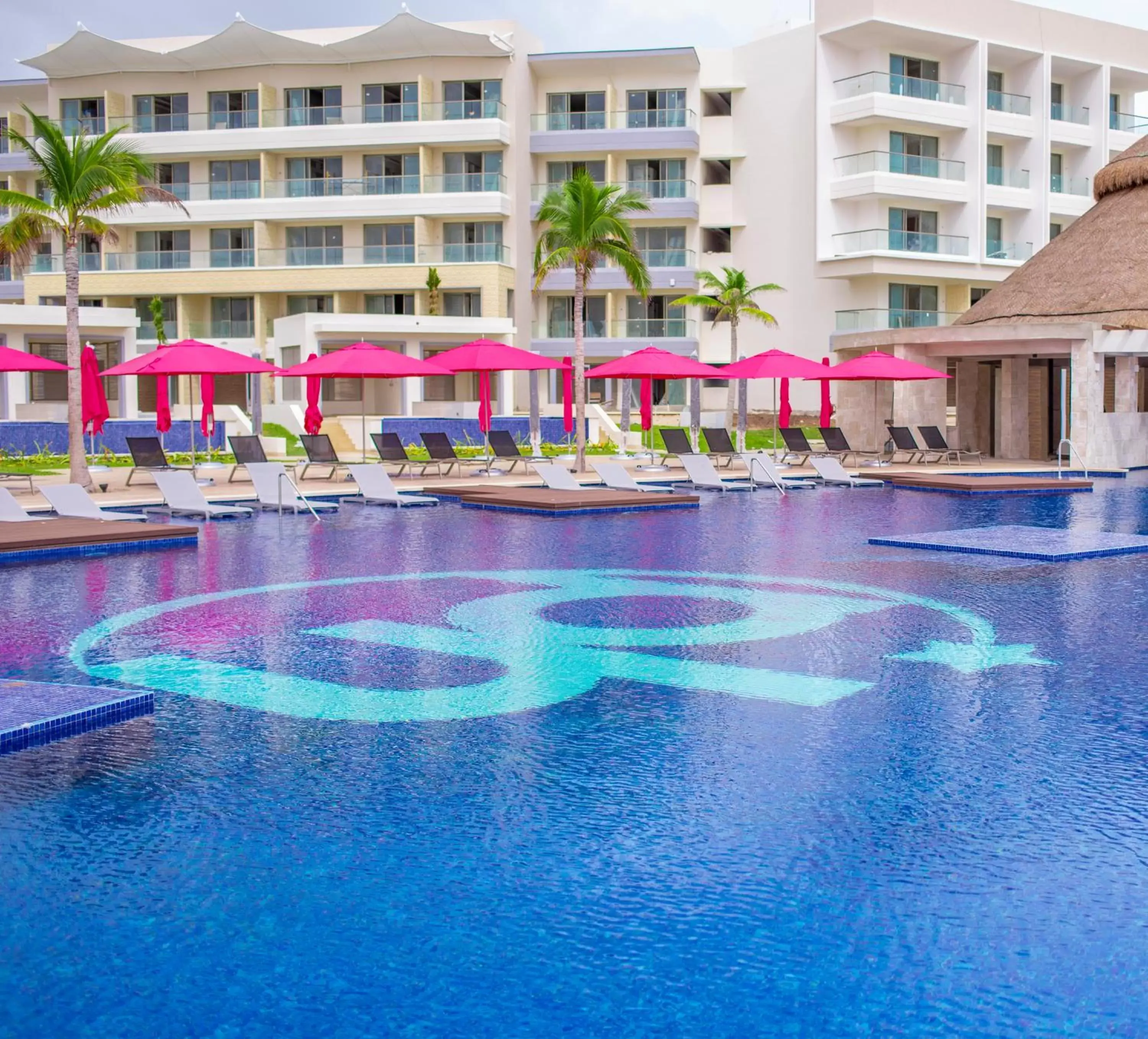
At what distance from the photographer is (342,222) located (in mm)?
49500

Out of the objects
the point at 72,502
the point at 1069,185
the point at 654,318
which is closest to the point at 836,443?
the point at 72,502

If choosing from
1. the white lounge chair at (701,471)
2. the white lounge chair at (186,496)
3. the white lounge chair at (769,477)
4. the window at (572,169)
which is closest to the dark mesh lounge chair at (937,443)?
the white lounge chair at (769,477)

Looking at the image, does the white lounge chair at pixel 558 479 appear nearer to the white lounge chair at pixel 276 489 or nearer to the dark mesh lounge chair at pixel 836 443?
the white lounge chair at pixel 276 489

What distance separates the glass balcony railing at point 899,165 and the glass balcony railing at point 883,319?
459 centimetres

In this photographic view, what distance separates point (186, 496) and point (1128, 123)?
45.2 meters

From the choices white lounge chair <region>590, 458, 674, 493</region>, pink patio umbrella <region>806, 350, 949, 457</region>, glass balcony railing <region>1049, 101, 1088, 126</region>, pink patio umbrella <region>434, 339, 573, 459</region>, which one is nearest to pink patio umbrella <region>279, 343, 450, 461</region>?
pink patio umbrella <region>434, 339, 573, 459</region>

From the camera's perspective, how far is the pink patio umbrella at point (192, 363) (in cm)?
2269

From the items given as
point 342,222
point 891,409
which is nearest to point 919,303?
point 891,409

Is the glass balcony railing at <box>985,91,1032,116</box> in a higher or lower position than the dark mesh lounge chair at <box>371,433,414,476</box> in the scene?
higher

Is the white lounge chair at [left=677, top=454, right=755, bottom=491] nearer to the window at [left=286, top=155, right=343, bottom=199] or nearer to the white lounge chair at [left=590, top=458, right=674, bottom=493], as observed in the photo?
the white lounge chair at [left=590, top=458, right=674, bottom=493]

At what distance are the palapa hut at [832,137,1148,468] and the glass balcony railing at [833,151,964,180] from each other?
10.4 metres

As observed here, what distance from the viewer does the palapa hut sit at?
28203mm

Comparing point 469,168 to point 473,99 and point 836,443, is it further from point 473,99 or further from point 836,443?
point 836,443

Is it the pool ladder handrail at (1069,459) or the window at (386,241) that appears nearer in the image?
the pool ladder handrail at (1069,459)
